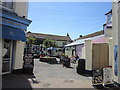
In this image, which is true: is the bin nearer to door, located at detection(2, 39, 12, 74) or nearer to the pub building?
the pub building

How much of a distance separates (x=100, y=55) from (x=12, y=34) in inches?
265

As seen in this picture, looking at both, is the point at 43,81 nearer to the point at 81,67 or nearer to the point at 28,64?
the point at 28,64

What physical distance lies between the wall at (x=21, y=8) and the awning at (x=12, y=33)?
1.48 meters

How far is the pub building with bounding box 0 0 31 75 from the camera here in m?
8.47

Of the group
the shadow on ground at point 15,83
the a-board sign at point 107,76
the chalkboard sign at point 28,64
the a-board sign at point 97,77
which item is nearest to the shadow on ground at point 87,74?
the a-board sign at point 107,76

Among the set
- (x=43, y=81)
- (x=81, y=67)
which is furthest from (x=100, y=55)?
(x=43, y=81)

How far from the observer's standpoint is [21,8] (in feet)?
33.9

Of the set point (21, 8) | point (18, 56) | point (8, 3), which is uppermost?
point (8, 3)

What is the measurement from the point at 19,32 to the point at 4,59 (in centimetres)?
209

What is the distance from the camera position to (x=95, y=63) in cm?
1115

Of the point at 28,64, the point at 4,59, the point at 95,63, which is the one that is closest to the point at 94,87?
the point at 95,63

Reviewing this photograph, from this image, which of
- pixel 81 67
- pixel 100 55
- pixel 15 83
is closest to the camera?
pixel 15 83

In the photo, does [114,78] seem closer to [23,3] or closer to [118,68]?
[118,68]

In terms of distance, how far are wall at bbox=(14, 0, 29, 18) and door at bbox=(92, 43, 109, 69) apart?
6.05 meters
